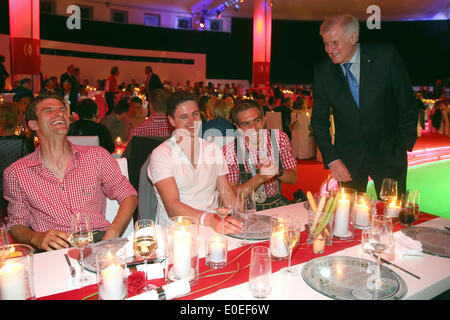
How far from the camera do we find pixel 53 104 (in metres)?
2.14

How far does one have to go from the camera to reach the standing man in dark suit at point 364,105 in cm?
257

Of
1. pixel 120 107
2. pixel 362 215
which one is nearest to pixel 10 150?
pixel 362 215

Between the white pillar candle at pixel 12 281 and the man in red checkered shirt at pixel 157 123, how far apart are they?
3.55 metres

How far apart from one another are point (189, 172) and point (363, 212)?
1.08 m

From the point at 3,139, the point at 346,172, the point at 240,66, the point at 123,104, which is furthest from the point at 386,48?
the point at 240,66

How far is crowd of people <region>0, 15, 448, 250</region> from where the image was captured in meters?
2.07

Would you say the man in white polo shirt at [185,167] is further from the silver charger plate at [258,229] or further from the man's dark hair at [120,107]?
the man's dark hair at [120,107]

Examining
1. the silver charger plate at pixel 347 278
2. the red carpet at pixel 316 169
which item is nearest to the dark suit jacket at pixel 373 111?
the silver charger plate at pixel 347 278

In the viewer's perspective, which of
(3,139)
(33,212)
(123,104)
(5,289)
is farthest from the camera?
(123,104)

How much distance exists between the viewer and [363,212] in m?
1.87

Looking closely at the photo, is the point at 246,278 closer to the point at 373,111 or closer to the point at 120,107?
the point at 373,111

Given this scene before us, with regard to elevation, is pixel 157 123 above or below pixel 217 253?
above
